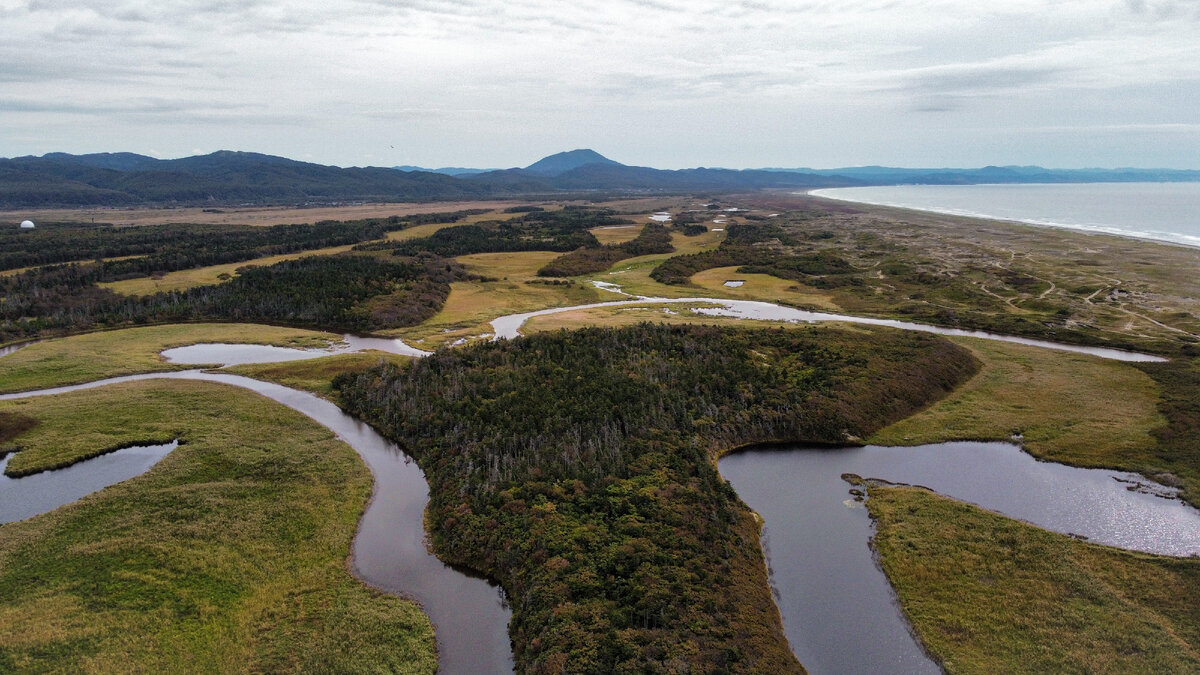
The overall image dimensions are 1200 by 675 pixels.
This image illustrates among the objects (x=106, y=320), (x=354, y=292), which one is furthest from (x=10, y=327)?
(x=354, y=292)

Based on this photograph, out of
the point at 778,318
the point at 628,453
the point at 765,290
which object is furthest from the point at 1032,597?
the point at 765,290

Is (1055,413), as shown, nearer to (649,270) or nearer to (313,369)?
(313,369)

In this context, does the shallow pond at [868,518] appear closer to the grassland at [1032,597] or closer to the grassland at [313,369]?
the grassland at [1032,597]

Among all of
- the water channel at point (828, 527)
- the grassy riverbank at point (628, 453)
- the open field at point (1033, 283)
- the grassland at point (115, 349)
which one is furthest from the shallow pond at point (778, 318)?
the water channel at point (828, 527)

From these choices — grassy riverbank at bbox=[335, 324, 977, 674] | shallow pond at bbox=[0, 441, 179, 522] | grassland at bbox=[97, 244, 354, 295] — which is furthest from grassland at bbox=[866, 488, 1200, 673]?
grassland at bbox=[97, 244, 354, 295]

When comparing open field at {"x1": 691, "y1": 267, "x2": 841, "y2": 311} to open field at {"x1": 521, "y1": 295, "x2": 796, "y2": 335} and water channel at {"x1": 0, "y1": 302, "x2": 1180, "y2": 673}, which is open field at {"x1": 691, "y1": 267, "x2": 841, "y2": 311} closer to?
open field at {"x1": 521, "y1": 295, "x2": 796, "y2": 335}

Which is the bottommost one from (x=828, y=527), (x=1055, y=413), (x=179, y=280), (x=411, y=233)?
(x=828, y=527)
